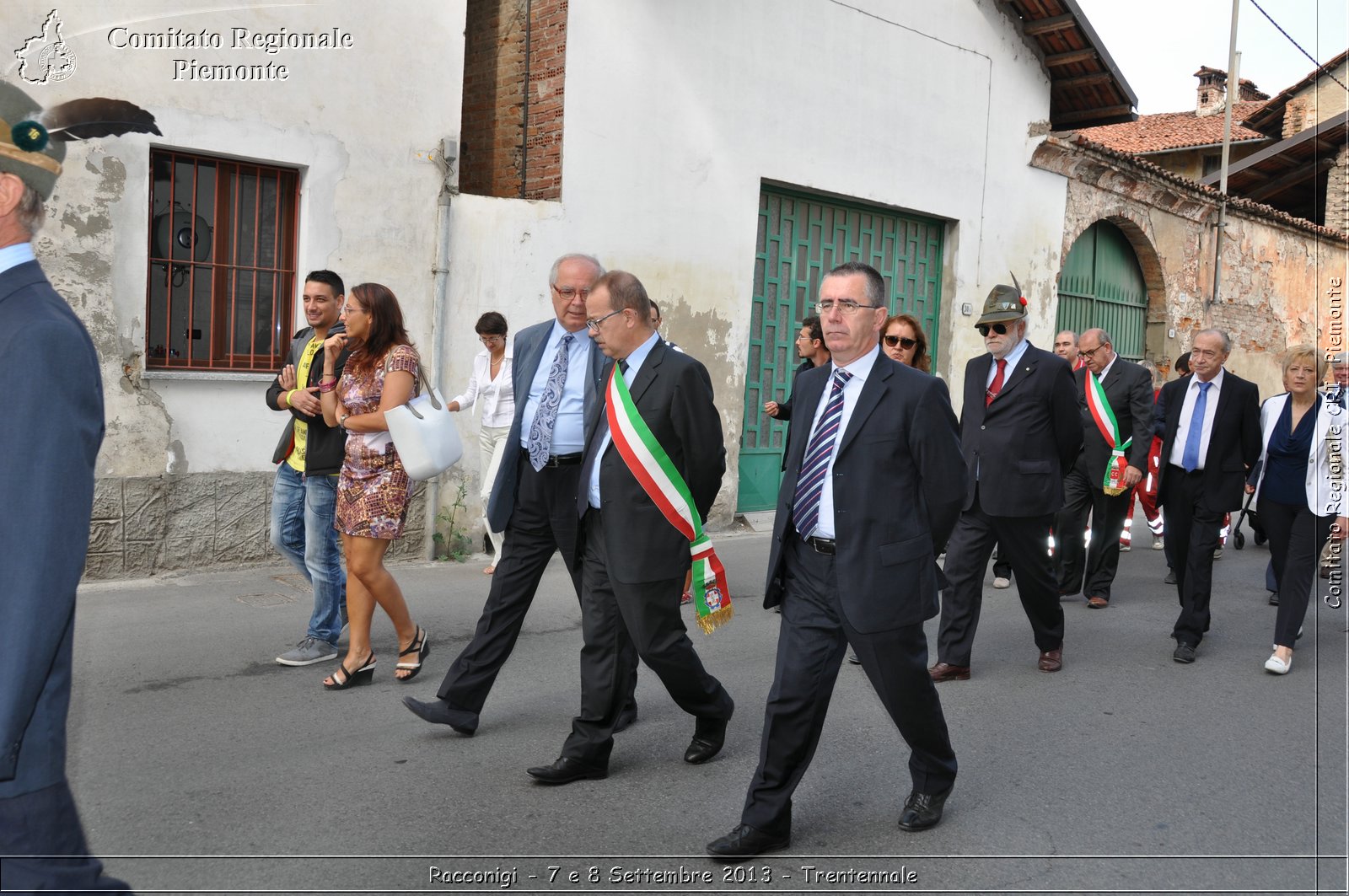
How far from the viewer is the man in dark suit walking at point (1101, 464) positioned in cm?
839

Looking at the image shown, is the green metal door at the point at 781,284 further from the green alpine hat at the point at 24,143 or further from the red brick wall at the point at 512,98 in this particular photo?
the green alpine hat at the point at 24,143

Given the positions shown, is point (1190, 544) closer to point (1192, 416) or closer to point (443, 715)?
point (1192, 416)

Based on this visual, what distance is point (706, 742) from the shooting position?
182 inches

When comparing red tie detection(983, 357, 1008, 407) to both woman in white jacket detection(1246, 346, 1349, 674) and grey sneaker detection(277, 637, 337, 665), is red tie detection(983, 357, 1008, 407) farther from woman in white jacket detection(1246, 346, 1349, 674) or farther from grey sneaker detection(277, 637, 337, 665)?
grey sneaker detection(277, 637, 337, 665)

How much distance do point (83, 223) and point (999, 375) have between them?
574 centimetres

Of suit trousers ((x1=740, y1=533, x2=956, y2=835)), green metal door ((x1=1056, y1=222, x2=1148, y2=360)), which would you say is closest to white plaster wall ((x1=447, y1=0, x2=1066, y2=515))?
green metal door ((x1=1056, y1=222, x2=1148, y2=360))

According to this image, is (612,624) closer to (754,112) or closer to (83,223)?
(83,223)

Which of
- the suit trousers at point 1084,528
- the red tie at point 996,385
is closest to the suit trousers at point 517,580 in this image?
the red tie at point 996,385

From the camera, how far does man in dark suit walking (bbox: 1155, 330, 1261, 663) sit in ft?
22.3

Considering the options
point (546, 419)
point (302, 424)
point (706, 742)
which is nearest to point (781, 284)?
point (302, 424)

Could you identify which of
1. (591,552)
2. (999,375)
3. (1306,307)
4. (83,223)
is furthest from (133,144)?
(1306,307)

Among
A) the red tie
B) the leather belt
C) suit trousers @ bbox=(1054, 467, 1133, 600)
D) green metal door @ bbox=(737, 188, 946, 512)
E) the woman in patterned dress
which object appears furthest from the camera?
green metal door @ bbox=(737, 188, 946, 512)

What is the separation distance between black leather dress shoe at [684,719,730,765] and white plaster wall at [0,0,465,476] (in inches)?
184

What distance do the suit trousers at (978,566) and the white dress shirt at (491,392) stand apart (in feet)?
11.8
